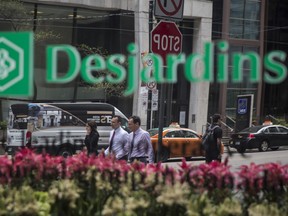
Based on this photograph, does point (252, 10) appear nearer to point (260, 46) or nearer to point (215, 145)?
point (260, 46)

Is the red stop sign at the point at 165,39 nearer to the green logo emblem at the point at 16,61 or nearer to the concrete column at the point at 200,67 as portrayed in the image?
the concrete column at the point at 200,67

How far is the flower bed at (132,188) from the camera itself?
11.9ft

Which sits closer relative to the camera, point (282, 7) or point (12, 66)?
point (12, 66)

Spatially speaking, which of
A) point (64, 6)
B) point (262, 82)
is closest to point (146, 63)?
point (262, 82)

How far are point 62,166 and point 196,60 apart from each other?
5.62ft

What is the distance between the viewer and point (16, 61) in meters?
5.12

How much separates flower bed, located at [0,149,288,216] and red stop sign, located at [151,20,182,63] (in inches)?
69.2

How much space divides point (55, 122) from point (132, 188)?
9.65m

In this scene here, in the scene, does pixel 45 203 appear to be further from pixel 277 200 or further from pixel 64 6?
pixel 64 6

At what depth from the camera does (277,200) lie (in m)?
3.92

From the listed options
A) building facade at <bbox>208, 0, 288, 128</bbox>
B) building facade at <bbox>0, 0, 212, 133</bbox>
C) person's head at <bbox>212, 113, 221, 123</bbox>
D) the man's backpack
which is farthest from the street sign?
the man's backpack

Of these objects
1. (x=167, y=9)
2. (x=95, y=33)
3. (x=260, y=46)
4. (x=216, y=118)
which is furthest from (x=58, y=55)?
(x=95, y=33)

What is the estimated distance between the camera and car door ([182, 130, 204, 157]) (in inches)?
404

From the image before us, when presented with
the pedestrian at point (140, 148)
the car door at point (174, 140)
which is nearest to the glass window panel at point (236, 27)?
the pedestrian at point (140, 148)
